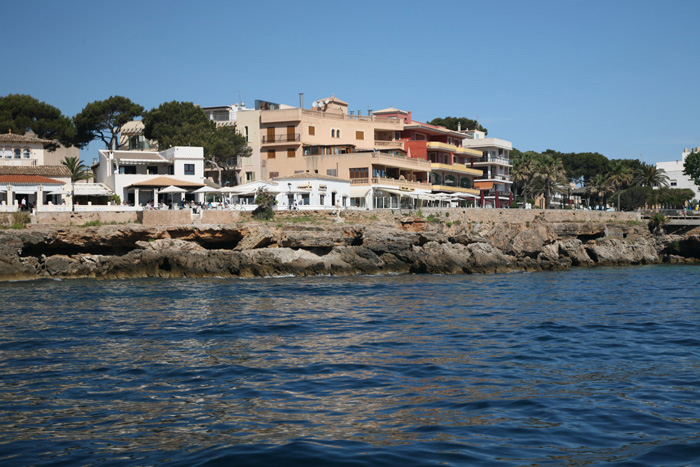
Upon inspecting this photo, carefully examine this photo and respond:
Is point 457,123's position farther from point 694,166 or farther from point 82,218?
point 82,218

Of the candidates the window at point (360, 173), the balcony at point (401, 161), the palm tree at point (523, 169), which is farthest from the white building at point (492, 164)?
the window at point (360, 173)

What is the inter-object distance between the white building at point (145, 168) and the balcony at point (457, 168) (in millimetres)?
29378

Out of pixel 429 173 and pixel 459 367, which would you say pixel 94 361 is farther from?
pixel 429 173

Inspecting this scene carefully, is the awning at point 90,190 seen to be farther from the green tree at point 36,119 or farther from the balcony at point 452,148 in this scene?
the balcony at point 452,148

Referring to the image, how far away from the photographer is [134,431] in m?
11.3

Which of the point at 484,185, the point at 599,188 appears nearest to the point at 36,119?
the point at 484,185

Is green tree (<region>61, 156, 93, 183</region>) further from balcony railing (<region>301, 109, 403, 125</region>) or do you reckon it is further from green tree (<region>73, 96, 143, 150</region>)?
balcony railing (<region>301, 109, 403, 125</region>)

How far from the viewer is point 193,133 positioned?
69.0 meters

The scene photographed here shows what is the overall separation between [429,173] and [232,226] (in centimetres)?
3602

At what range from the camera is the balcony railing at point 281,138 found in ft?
243

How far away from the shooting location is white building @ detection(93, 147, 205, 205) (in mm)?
60281

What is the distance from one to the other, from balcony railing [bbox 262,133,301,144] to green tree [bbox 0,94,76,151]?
21.3 metres

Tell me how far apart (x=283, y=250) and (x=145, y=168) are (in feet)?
79.3

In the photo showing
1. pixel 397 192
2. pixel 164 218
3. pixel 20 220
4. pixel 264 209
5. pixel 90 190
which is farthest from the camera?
pixel 397 192
